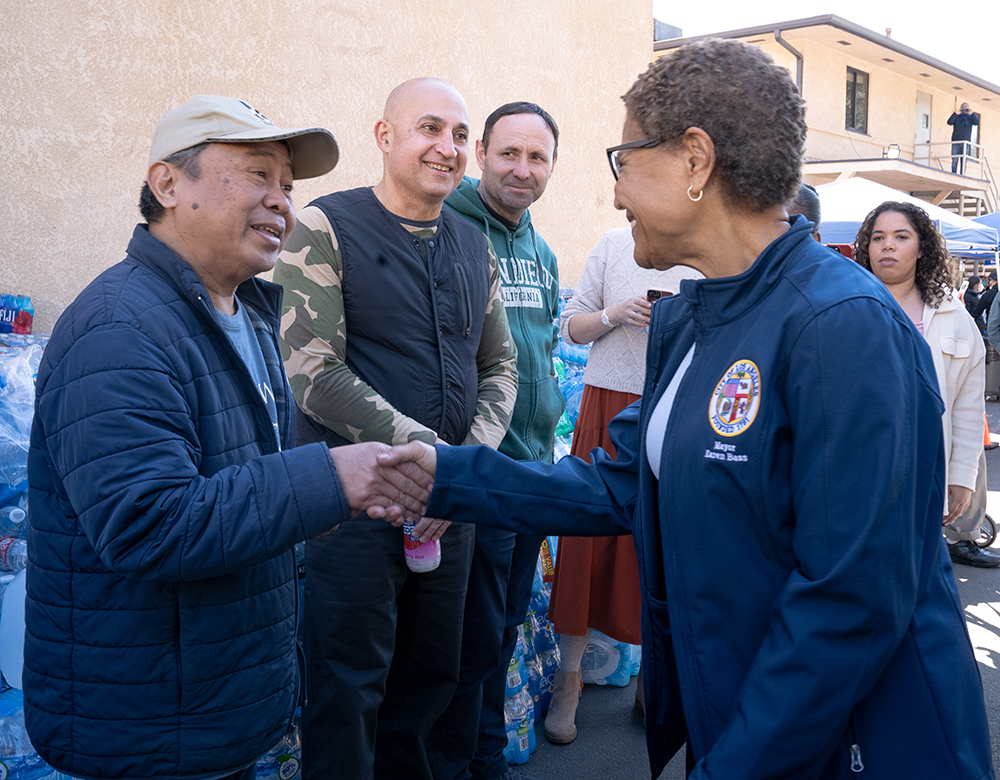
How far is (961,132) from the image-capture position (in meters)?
25.4

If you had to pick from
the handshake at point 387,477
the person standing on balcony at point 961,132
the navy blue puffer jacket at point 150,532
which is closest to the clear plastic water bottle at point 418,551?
the handshake at point 387,477

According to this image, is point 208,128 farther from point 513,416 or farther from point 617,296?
point 617,296

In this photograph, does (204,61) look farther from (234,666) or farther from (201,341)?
(234,666)

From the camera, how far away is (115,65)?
4578 mm

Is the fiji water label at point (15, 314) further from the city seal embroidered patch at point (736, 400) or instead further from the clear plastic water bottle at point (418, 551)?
the city seal embroidered patch at point (736, 400)

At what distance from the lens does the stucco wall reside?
4.30 metres

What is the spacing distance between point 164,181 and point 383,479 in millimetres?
821

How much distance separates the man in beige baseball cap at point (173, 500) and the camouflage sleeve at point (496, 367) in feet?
3.25

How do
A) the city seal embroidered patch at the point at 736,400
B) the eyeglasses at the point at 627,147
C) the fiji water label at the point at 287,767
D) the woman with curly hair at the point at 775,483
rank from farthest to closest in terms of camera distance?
1. the fiji water label at the point at 287,767
2. the eyeglasses at the point at 627,147
3. the city seal embroidered patch at the point at 736,400
4. the woman with curly hair at the point at 775,483

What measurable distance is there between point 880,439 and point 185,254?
1490mm

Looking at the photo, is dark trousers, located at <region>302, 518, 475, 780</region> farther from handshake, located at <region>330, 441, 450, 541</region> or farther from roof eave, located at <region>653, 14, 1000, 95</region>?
roof eave, located at <region>653, 14, 1000, 95</region>

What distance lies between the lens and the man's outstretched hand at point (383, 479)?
1.76m

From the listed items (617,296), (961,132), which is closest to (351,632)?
(617,296)

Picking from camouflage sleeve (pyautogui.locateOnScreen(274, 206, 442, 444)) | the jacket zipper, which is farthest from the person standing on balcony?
the jacket zipper
